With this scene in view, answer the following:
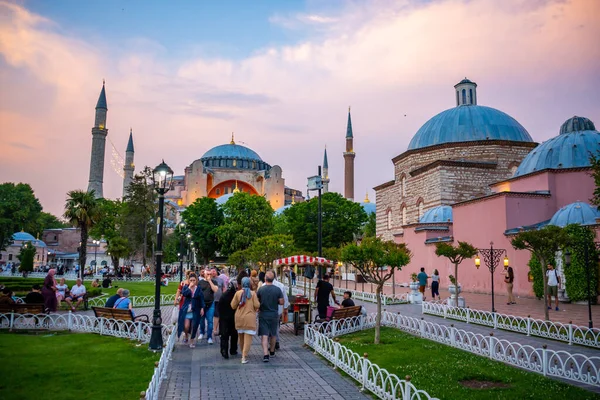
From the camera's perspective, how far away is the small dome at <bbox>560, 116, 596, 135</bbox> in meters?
24.0

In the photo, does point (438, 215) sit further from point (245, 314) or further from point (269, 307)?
point (245, 314)

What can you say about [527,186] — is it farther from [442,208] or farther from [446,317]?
[446,317]

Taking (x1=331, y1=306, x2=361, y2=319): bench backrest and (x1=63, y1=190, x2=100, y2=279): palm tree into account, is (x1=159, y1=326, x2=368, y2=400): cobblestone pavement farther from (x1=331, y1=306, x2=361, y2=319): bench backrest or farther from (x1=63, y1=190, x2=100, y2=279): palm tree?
(x1=63, y1=190, x2=100, y2=279): palm tree

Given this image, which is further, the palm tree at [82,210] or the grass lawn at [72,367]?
the palm tree at [82,210]

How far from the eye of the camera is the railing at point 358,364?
5309 mm

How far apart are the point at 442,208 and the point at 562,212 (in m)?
10.9

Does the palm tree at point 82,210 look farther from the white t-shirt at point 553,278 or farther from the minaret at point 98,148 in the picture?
the minaret at point 98,148

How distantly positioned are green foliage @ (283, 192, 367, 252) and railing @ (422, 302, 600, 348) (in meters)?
25.4

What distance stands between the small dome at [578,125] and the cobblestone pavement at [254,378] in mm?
21936

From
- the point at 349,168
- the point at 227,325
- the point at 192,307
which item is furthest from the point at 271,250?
the point at 349,168

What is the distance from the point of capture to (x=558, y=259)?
17109mm

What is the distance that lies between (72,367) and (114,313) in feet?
9.46

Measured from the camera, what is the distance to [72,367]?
22.9 feet

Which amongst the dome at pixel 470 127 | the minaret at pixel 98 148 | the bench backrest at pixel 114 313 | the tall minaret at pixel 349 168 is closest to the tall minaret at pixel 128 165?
the minaret at pixel 98 148
